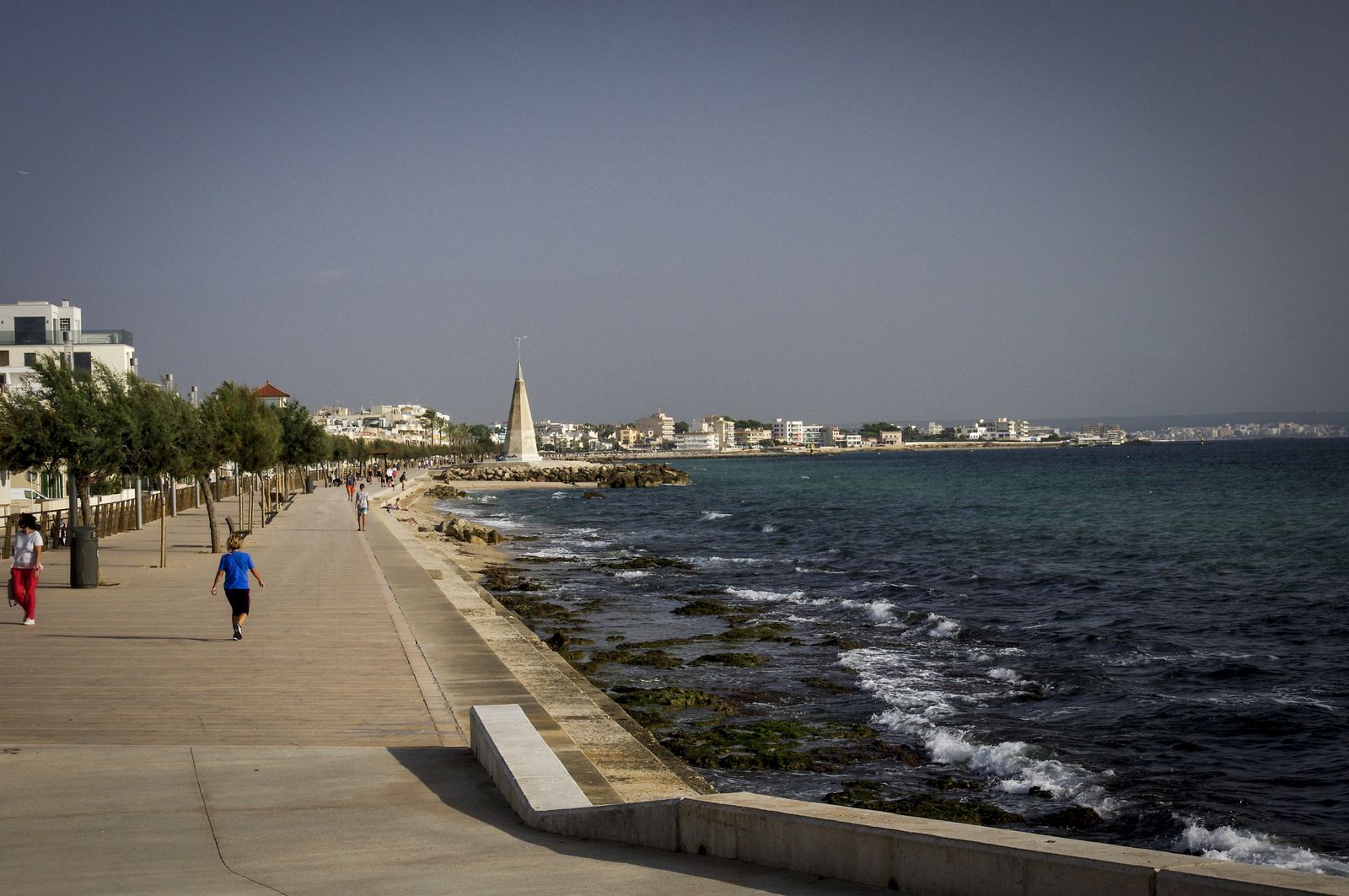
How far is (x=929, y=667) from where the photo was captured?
14070 millimetres

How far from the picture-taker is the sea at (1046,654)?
8.86 m

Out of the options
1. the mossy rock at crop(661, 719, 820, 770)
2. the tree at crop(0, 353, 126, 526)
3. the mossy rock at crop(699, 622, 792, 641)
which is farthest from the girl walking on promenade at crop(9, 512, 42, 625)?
the mossy rock at crop(699, 622, 792, 641)

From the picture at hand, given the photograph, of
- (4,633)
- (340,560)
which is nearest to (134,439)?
(340,560)

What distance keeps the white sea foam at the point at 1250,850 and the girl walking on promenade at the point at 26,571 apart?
11.9 metres

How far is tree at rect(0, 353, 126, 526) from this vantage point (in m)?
18.4

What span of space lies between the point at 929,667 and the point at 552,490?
2660 inches

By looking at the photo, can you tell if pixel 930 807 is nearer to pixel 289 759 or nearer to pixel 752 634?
pixel 289 759

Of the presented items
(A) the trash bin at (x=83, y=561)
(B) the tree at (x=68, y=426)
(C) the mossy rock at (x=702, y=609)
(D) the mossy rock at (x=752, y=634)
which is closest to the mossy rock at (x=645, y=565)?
(C) the mossy rock at (x=702, y=609)

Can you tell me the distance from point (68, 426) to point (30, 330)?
48744mm

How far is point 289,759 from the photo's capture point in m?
6.56

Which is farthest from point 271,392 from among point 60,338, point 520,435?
point 520,435

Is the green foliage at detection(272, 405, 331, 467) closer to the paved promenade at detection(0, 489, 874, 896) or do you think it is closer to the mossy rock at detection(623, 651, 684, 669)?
the paved promenade at detection(0, 489, 874, 896)

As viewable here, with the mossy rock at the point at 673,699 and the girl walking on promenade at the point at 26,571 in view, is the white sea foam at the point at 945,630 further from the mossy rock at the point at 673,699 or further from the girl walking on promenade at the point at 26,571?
the girl walking on promenade at the point at 26,571

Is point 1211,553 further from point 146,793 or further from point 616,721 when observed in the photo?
point 146,793
